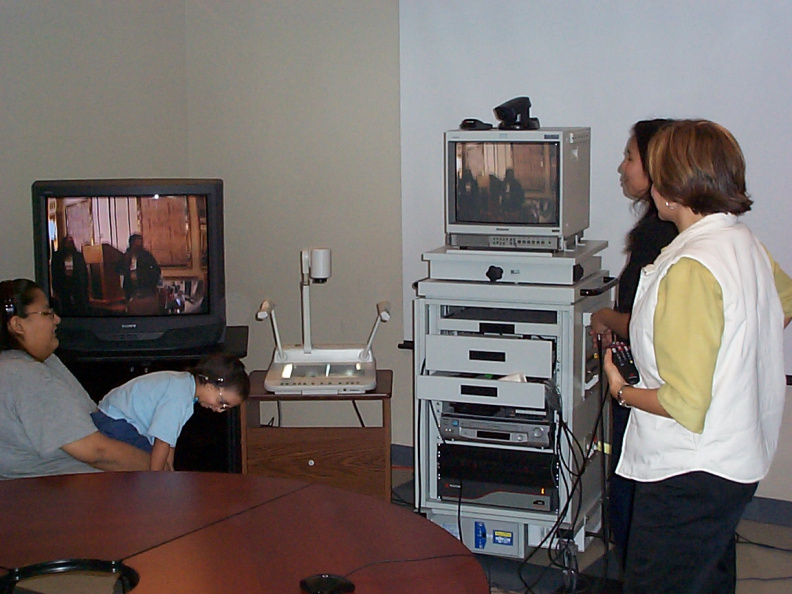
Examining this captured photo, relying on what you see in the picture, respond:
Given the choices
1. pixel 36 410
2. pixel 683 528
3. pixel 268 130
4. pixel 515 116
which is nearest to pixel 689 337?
pixel 683 528

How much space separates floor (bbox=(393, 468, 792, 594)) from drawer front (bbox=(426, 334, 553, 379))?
2.23 ft

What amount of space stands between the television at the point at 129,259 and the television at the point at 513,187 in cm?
85

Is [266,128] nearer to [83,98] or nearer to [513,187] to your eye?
[83,98]

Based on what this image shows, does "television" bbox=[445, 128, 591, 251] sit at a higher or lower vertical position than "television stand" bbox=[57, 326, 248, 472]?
higher

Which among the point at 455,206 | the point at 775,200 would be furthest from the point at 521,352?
the point at 775,200

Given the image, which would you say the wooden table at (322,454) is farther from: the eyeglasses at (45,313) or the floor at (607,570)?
the eyeglasses at (45,313)

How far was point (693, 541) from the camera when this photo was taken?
1826 mm

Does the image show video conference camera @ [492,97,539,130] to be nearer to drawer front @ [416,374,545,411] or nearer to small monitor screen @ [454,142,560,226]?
small monitor screen @ [454,142,560,226]

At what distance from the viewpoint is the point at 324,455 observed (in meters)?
3.26

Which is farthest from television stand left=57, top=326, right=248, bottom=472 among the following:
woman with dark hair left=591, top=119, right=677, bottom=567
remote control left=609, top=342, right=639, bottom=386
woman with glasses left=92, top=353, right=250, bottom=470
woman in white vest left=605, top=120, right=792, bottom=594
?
woman in white vest left=605, top=120, right=792, bottom=594

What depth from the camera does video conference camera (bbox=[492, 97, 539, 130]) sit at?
9.98 ft

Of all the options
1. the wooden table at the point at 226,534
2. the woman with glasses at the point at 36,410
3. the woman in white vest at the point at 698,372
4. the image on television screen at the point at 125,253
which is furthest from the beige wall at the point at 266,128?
the woman in white vest at the point at 698,372

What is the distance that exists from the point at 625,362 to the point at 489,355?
109cm

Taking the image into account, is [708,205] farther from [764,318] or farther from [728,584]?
[728,584]
